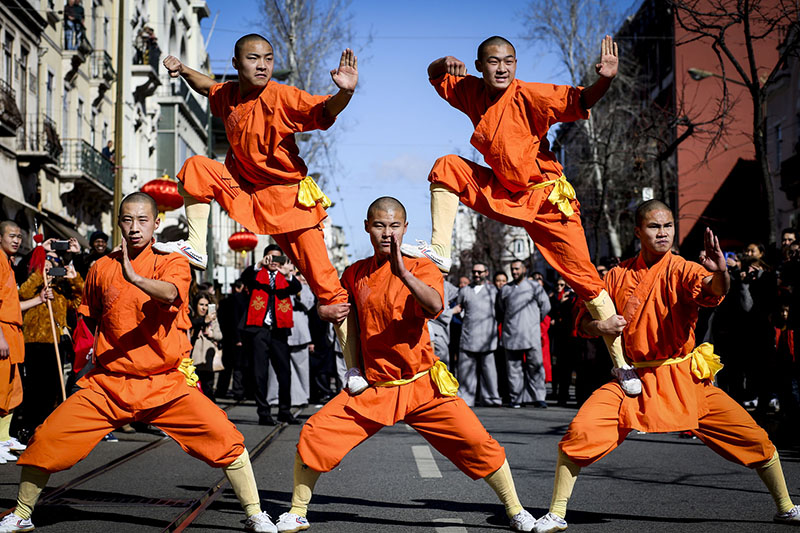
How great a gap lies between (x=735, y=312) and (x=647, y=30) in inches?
1441

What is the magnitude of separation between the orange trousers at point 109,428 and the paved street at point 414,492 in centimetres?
50

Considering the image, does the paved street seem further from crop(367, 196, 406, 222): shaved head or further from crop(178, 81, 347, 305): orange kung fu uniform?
crop(367, 196, 406, 222): shaved head

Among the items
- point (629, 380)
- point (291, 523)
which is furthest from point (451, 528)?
point (629, 380)

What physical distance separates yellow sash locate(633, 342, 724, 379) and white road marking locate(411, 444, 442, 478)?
2670 mm

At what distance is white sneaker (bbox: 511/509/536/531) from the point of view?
5.98 m

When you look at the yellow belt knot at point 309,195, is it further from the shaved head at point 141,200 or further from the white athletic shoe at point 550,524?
the white athletic shoe at point 550,524

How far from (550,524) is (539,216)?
76.2 inches

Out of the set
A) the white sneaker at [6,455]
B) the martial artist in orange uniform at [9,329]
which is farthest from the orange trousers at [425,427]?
the white sneaker at [6,455]

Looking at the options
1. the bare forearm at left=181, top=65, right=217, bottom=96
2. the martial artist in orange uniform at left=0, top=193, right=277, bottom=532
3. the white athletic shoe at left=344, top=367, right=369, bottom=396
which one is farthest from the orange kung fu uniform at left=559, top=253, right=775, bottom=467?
the bare forearm at left=181, top=65, right=217, bottom=96

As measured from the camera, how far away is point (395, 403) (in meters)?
6.02

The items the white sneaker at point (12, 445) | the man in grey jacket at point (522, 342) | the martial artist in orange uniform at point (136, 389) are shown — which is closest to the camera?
the martial artist in orange uniform at point (136, 389)

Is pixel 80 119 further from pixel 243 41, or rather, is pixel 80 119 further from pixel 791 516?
pixel 791 516

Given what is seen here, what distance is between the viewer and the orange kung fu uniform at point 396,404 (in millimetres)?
5980

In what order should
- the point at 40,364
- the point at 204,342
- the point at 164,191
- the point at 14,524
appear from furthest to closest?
the point at 164,191, the point at 204,342, the point at 40,364, the point at 14,524
